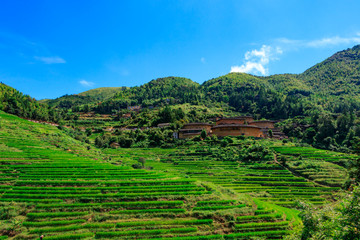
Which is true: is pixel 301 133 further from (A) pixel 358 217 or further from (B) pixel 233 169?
(A) pixel 358 217

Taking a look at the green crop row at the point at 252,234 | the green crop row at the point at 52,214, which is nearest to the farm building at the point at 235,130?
the green crop row at the point at 252,234

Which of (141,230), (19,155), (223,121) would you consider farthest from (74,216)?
(223,121)

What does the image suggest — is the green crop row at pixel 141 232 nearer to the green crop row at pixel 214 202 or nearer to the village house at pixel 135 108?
the green crop row at pixel 214 202

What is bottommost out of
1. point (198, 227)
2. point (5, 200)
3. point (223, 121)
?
point (198, 227)

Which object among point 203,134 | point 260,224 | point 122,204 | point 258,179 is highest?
point 203,134

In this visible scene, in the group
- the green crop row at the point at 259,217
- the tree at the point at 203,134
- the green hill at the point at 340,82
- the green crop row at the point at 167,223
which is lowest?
the green crop row at the point at 259,217

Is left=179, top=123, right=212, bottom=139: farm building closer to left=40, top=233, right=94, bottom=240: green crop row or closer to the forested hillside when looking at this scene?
the forested hillside

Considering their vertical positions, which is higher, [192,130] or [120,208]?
[192,130]

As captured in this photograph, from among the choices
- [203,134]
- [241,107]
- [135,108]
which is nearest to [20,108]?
[203,134]

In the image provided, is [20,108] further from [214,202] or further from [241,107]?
[241,107]

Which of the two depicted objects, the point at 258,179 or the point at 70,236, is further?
the point at 258,179

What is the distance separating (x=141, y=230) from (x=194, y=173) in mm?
23953

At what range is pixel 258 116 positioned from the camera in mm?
122625

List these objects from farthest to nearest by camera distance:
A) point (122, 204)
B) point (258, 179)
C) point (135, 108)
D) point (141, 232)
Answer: point (135, 108), point (258, 179), point (122, 204), point (141, 232)
